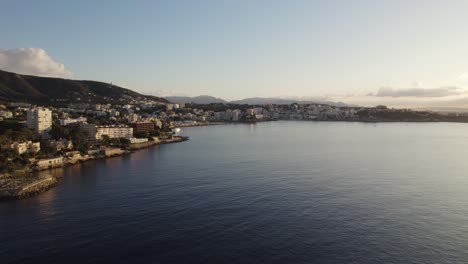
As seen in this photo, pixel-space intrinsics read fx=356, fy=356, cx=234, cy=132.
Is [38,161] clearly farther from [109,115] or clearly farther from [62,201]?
[109,115]

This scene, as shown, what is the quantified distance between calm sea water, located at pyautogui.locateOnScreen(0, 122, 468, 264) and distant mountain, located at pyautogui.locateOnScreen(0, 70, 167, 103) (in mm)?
51780

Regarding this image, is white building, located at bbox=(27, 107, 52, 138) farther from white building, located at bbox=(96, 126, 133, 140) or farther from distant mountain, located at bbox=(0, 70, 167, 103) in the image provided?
distant mountain, located at bbox=(0, 70, 167, 103)

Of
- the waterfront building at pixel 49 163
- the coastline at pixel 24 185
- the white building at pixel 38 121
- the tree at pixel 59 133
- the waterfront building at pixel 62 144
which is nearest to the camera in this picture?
the coastline at pixel 24 185

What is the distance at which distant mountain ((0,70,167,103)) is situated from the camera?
60.1m

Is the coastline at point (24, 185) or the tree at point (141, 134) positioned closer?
the coastline at point (24, 185)

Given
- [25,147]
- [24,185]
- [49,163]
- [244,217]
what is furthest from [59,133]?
[244,217]

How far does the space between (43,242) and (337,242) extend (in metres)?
6.62

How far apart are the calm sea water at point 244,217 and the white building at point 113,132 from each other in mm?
10844

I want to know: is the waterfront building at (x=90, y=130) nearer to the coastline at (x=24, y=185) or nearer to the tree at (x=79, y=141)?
the tree at (x=79, y=141)

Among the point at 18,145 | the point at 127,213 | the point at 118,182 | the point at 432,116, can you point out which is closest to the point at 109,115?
the point at 18,145

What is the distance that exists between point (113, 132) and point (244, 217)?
71.6ft

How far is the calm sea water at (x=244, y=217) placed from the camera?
7500 mm

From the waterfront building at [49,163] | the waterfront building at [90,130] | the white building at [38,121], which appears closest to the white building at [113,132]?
the waterfront building at [90,130]

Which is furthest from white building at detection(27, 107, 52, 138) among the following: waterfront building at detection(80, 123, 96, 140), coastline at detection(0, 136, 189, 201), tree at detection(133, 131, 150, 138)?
coastline at detection(0, 136, 189, 201)
